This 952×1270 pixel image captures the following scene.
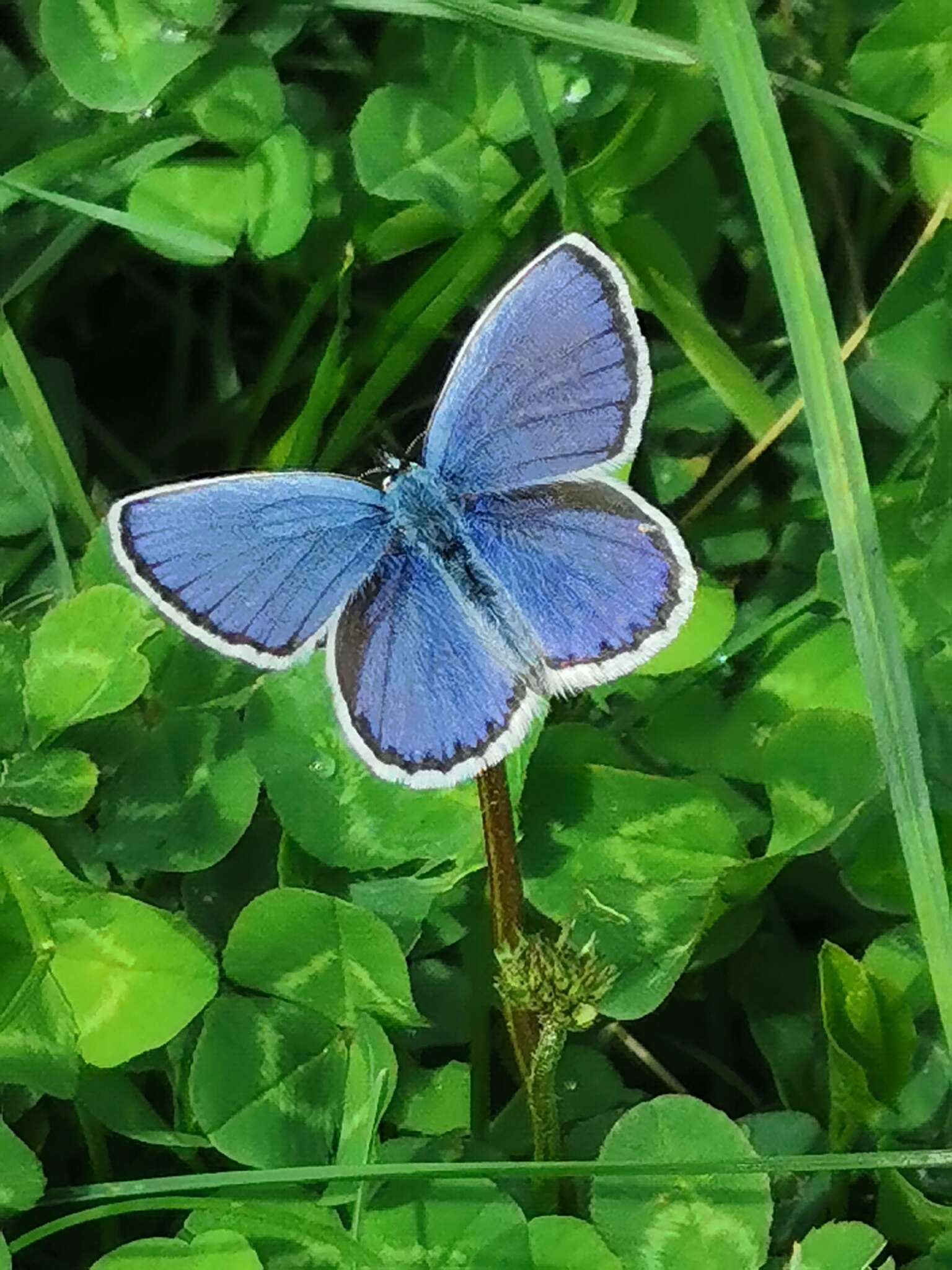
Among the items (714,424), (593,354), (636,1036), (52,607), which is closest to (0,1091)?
(52,607)

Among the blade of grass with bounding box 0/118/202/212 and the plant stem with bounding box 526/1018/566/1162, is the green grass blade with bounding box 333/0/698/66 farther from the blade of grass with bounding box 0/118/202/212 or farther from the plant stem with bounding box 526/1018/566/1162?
the plant stem with bounding box 526/1018/566/1162

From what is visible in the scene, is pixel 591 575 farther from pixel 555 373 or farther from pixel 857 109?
pixel 857 109

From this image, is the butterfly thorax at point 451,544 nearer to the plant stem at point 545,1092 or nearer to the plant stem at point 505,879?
the plant stem at point 505,879

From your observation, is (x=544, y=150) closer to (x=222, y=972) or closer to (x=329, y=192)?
(x=329, y=192)

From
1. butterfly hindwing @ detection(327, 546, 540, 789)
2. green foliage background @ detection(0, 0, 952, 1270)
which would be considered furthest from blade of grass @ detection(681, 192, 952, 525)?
butterfly hindwing @ detection(327, 546, 540, 789)

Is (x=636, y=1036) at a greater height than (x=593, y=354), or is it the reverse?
(x=593, y=354)
